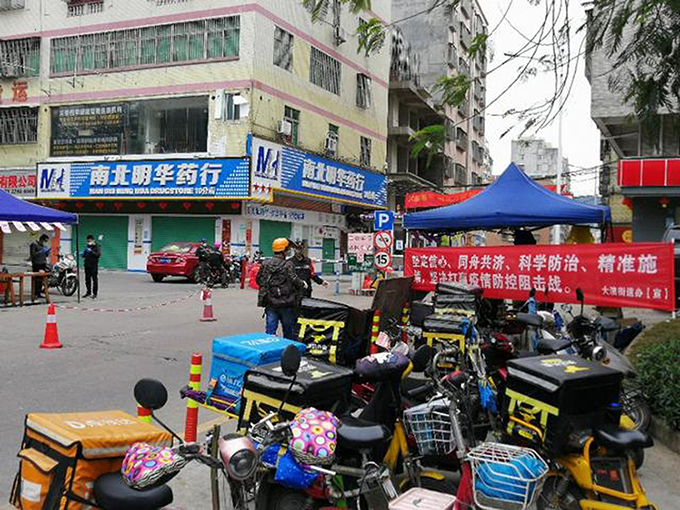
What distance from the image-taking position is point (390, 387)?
3.72 m

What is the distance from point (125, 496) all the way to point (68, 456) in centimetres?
33

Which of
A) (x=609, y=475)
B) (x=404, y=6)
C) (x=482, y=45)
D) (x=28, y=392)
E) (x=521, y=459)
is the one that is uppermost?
(x=404, y=6)

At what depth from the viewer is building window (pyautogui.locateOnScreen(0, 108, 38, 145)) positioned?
3038 cm

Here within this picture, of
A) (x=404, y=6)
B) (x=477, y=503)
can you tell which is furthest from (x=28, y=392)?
(x=404, y=6)

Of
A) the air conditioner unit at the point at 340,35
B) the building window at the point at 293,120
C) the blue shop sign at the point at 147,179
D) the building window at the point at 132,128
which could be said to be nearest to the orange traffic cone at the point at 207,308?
the blue shop sign at the point at 147,179

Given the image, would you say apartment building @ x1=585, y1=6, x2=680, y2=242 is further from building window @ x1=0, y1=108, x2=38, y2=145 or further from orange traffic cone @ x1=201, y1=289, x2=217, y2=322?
building window @ x1=0, y1=108, x2=38, y2=145

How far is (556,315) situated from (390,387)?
4571mm

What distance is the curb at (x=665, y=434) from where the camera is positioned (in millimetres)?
5497

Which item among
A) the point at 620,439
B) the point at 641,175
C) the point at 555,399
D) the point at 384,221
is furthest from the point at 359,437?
the point at 641,175

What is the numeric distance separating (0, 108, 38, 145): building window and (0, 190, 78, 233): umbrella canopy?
17.2 m

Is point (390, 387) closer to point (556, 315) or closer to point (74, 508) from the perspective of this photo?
point (74, 508)

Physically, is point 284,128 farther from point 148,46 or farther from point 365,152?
point 365,152

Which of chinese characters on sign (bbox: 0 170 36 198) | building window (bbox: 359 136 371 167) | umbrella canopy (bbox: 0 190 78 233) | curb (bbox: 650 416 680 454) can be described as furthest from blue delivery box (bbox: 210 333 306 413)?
building window (bbox: 359 136 371 167)

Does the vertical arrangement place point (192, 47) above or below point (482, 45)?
above
